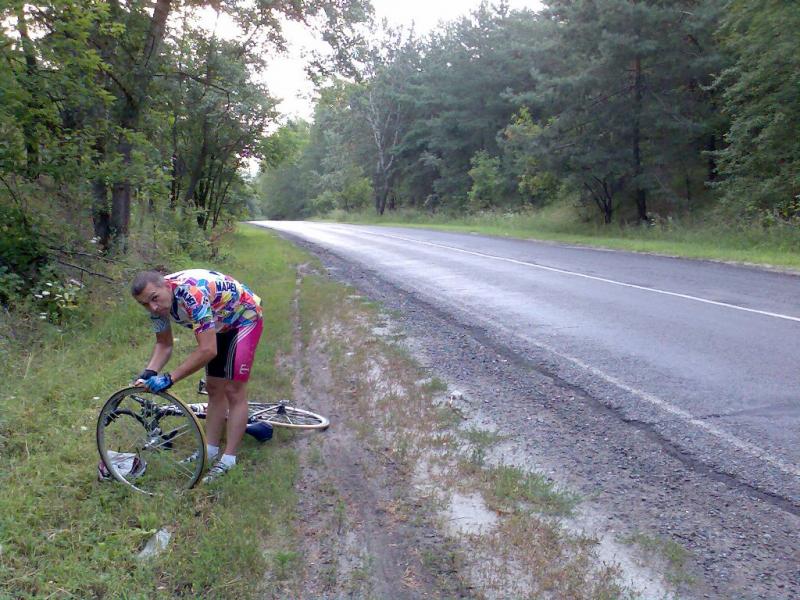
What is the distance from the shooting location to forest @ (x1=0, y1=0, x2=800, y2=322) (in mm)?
9070

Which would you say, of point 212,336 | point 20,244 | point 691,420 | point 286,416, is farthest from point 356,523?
point 20,244

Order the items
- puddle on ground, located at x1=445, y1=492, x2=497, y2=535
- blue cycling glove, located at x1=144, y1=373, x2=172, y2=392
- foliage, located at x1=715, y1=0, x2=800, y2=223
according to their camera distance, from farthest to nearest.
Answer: foliage, located at x1=715, y1=0, x2=800, y2=223 < blue cycling glove, located at x1=144, y1=373, x2=172, y2=392 < puddle on ground, located at x1=445, y1=492, x2=497, y2=535

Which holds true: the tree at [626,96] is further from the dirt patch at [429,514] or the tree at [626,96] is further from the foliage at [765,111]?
the dirt patch at [429,514]

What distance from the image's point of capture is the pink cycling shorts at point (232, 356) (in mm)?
4777

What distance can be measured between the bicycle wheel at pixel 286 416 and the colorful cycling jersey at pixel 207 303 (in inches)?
34.3

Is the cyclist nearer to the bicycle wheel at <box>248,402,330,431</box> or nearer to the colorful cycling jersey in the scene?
the colorful cycling jersey

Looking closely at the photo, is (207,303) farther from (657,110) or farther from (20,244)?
(657,110)

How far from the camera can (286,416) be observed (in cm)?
555

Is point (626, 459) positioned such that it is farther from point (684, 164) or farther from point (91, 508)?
point (684, 164)

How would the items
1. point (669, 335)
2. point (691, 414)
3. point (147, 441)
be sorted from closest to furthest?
point (147, 441) < point (691, 414) < point (669, 335)

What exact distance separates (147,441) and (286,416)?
1.19m

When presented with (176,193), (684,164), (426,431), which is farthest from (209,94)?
(684,164)

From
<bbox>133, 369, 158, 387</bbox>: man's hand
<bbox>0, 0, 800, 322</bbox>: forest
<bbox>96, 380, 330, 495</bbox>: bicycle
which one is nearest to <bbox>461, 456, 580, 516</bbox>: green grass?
<bbox>96, 380, 330, 495</bbox>: bicycle

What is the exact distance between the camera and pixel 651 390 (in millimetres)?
6250
